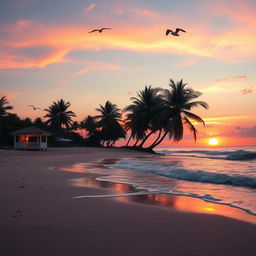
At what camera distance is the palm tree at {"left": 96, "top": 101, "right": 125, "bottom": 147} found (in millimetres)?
45188

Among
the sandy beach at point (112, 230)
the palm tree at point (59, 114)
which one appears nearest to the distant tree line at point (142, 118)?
the palm tree at point (59, 114)

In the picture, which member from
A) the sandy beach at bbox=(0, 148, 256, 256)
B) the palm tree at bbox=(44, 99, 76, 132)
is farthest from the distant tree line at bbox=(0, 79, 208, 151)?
the sandy beach at bbox=(0, 148, 256, 256)

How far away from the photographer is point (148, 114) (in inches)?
1469

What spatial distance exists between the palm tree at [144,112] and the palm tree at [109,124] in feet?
20.7

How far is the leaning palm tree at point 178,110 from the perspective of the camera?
107 feet

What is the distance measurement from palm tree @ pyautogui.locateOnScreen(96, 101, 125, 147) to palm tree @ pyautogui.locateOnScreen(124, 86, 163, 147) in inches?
248

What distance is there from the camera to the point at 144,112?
37.1m

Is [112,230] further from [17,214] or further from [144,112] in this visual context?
[144,112]

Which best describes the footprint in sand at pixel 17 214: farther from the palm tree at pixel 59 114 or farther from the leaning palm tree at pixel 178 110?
the palm tree at pixel 59 114

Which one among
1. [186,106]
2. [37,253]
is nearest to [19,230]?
[37,253]

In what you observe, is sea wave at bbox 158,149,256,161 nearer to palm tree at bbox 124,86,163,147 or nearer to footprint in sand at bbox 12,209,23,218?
palm tree at bbox 124,86,163,147

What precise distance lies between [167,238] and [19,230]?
65.6 inches

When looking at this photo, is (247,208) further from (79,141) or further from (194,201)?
(79,141)

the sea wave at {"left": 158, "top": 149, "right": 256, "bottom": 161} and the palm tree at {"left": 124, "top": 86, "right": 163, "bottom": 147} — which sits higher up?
the palm tree at {"left": 124, "top": 86, "right": 163, "bottom": 147}
